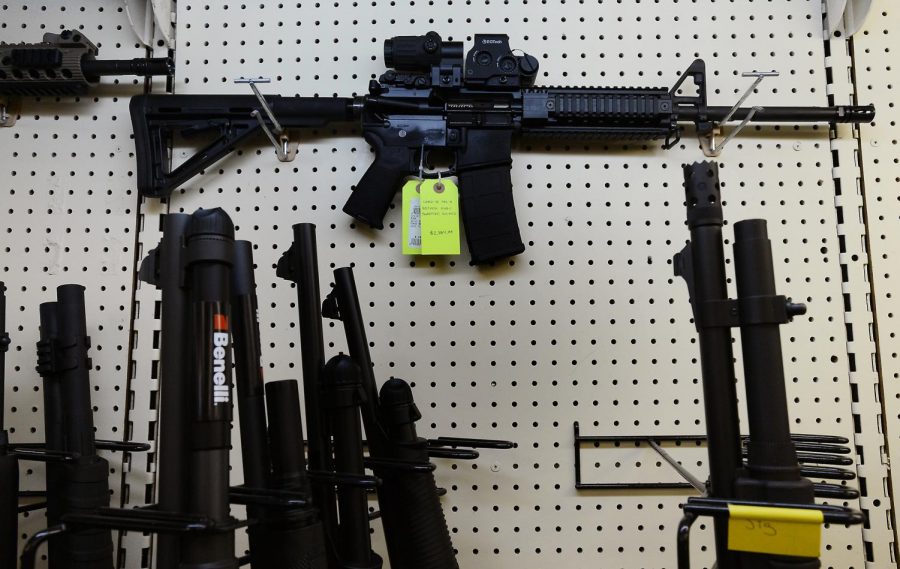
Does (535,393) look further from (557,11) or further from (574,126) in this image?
(557,11)

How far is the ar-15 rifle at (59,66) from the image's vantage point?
1.42 metres

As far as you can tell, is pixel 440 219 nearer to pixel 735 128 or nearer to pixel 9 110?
pixel 735 128

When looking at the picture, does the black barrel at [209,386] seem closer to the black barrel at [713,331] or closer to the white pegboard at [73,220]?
the black barrel at [713,331]

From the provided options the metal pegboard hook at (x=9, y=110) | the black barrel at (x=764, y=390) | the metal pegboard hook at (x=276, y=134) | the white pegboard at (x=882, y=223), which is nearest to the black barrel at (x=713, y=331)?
the black barrel at (x=764, y=390)

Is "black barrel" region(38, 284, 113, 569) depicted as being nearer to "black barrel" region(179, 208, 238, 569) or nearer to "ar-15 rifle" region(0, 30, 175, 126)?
"ar-15 rifle" region(0, 30, 175, 126)

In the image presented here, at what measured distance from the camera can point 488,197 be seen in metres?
1.41

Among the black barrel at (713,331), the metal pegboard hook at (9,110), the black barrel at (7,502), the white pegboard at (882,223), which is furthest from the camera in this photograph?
the metal pegboard hook at (9,110)

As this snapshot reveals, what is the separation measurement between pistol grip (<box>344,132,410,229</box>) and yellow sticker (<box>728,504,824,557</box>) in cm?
96

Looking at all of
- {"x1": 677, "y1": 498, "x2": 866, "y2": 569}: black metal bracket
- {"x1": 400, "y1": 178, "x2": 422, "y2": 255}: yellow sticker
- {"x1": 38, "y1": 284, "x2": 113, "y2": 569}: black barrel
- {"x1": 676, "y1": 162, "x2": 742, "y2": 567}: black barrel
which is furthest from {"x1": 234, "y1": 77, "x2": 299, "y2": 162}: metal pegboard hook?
{"x1": 677, "y1": 498, "x2": 866, "y2": 569}: black metal bracket

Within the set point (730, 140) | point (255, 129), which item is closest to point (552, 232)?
point (730, 140)

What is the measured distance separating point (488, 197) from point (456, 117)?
0.21 m

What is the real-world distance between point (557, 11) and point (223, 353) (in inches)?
49.1

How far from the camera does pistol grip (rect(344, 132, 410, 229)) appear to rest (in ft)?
4.61

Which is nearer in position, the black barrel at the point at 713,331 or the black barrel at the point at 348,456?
the black barrel at the point at 713,331
